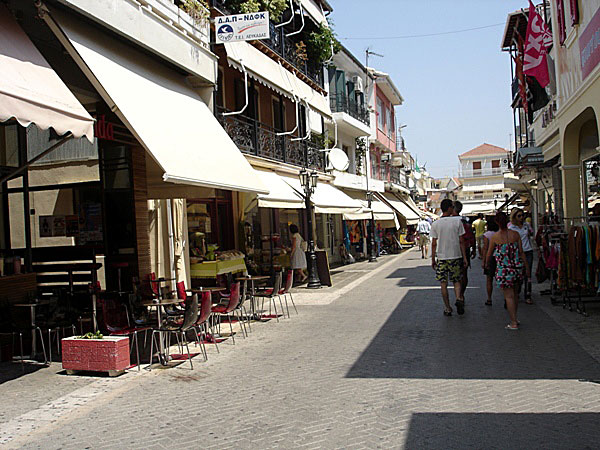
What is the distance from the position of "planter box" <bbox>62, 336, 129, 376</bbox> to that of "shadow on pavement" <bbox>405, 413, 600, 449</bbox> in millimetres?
3881

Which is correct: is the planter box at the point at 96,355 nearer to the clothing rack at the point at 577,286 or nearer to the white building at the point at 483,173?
the clothing rack at the point at 577,286

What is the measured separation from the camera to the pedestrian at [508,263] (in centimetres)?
924

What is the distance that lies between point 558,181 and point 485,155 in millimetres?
71842

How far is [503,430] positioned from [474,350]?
122 inches

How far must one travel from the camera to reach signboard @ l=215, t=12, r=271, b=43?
11.6 m

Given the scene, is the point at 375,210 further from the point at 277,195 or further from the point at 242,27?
the point at 242,27

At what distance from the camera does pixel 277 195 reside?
14.9 meters

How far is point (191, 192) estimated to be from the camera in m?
11.7

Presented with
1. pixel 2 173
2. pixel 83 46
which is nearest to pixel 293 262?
pixel 2 173

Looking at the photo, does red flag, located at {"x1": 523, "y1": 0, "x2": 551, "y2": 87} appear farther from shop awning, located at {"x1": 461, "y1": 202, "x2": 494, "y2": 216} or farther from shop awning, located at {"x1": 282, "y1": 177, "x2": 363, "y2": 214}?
shop awning, located at {"x1": 461, "y1": 202, "x2": 494, "y2": 216}

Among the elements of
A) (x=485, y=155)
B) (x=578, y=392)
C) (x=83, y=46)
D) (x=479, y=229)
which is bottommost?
(x=578, y=392)

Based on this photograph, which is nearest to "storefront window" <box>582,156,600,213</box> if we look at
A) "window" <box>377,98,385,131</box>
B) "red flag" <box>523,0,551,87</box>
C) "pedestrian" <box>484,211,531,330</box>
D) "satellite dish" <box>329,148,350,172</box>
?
"red flag" <box>523,0,551,87</box>

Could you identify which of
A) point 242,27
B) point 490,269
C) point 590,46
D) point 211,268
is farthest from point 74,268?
point 590,46

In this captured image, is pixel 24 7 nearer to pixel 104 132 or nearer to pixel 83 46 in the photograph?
pixel 83 46
